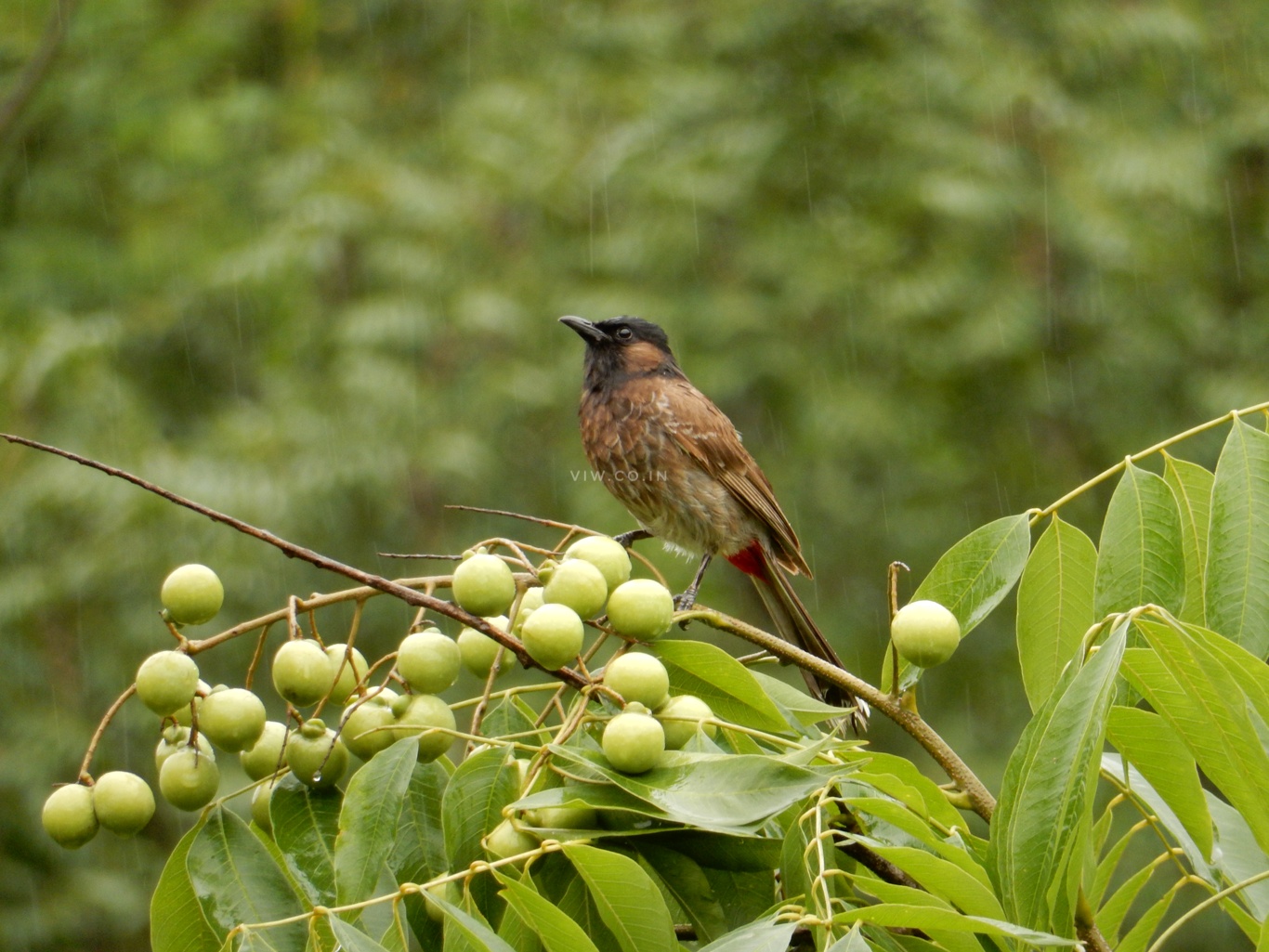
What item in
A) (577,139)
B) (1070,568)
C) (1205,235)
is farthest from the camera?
(577,139)

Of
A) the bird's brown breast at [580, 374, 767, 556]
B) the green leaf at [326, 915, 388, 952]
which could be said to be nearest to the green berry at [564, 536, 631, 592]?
the green leaf at [326, 915, 388, 952]

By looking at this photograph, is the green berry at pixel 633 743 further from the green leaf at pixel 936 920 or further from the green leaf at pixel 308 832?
the green leaf at pixel 308 832

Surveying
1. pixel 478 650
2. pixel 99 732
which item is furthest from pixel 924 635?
pixel 99 732

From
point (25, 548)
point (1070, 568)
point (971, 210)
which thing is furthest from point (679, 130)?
point (1070, 568)

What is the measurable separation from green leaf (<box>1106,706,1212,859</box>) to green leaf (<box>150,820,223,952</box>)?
1027mm

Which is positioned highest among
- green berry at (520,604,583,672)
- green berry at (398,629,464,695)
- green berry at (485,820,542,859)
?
green berry at (520,604,583,672)

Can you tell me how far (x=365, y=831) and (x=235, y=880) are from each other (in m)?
0.26

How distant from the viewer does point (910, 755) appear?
682cm

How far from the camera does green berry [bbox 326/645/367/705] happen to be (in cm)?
163

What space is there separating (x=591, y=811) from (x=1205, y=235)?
21.4 ft

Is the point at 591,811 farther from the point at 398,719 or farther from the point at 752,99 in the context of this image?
the point at 752,99

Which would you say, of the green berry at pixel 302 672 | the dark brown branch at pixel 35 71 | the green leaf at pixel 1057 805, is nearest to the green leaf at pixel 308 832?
the green berry at pixel 302 672

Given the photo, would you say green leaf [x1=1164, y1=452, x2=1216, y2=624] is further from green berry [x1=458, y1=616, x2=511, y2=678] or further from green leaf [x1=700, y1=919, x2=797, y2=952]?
green berry [x1=458, y1=616, x2=511, y2=678]

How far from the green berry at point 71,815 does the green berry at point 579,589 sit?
2.04ft
